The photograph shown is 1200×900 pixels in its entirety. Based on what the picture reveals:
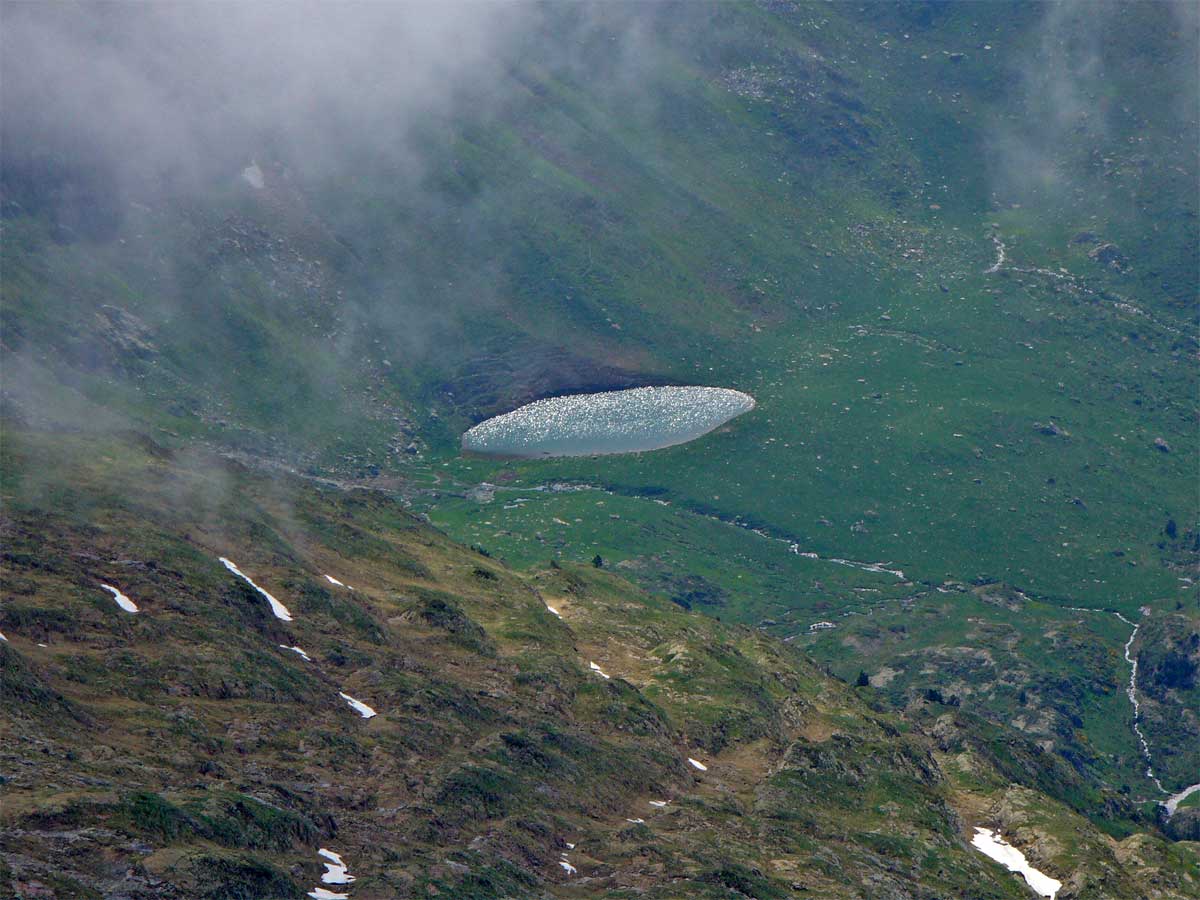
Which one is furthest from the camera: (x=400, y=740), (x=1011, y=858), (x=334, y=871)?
(x=1011, y=858)

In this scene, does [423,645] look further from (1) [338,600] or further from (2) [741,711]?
(2) [741,711]

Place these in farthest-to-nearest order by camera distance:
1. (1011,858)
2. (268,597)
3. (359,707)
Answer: (1011,858) < (268,597) < (359,707)

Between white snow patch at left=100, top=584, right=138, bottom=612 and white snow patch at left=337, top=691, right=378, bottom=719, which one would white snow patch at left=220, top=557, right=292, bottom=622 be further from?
white snow patch at left=100, top=584, right=138, bottom=612

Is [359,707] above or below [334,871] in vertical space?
above

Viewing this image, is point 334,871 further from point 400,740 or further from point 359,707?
point 359,707

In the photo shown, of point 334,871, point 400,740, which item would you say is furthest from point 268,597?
point 334,871

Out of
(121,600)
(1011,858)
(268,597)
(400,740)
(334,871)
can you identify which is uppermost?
(268,597)
